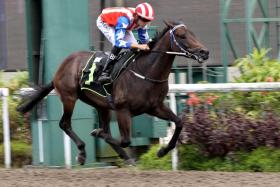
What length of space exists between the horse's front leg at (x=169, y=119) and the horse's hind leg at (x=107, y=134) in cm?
54

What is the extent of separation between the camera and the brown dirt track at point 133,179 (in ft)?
26.4

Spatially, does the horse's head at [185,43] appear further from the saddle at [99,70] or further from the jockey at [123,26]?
the saddle at [99,70]

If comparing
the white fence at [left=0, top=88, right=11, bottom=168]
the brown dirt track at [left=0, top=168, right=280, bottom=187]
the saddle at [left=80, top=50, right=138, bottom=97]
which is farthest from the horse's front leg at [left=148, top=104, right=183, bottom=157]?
the white fence at [left=0, top=88, right=11, bottom=168]

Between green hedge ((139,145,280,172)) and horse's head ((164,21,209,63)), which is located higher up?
horse's head ((164,21,209,63))

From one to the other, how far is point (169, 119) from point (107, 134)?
0.97m

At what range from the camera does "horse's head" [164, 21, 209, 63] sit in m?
8.41

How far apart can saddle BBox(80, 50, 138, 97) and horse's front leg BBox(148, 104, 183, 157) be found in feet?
2.16

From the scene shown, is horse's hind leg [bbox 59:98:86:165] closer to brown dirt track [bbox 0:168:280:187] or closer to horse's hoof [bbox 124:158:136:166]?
brown dirt track [bbox 0:168:280:187]

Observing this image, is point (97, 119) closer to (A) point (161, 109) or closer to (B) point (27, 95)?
(B) point (27, 95)

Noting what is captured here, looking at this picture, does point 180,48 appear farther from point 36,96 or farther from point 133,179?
point 36,96

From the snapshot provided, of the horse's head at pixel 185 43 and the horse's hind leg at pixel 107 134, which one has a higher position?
the horse's head at pixel 185 43

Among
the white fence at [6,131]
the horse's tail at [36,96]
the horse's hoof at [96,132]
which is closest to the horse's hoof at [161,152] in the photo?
the horse's hoof at [96,132]

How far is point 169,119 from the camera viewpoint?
29.2ft

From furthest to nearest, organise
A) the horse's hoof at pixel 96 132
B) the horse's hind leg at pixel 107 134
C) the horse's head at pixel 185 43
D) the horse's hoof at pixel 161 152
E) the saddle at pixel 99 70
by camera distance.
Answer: the horse's hoof at pixel 96 132 < the horse's hind leg at pixel 107 134 < the saddle at pixel 99 70 < the horse's hoof at pixel 161 152 < the horse's head at pixel 185 43
